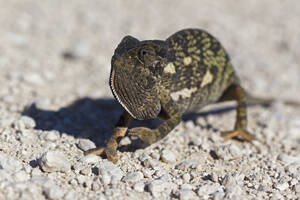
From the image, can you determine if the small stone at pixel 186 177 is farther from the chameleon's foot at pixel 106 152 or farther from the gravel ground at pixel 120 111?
the chameleon's foot at pixel 106 152

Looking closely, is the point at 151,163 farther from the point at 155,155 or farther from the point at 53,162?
the point at 53,162

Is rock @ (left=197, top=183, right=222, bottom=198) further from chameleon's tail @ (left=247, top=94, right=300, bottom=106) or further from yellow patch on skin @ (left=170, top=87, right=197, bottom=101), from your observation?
chameleon's tail @ (left=247, top=94, right=300, bottom=106)

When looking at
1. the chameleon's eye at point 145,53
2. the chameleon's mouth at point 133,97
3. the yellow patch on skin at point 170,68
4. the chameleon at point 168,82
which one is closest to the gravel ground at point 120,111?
the chameleon at point 168,82

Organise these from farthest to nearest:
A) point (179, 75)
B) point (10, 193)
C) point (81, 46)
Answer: point (81, 46) < point (179, 75) < point (10, 193)

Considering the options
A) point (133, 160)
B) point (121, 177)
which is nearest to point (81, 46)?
point (133, 160)

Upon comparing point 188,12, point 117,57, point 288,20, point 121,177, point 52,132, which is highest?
point 188,12

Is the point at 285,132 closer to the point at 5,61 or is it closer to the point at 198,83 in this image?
the point at 198,83

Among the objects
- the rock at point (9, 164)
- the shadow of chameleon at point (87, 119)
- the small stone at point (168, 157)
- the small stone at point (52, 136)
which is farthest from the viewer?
the shadow of chameleon at point (87, 119)
